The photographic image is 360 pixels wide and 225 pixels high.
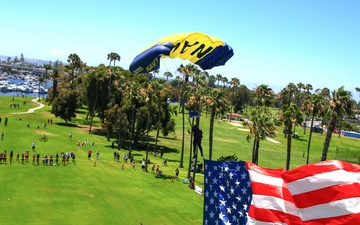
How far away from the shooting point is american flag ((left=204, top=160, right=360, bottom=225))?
1090cm

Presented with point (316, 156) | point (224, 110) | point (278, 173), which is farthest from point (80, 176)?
point (316, 156)

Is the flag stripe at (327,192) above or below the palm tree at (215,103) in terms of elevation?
below

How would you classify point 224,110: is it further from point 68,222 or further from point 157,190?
point 68,222

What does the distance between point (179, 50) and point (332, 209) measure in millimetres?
13536

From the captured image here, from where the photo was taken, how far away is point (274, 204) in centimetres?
1164

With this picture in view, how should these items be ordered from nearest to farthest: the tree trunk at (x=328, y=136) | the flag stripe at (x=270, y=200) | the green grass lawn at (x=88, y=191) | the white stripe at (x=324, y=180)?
the white stripe at (x=324, y=180), the flag stripe at (x=270, y=200), the green grass lawn at (x=88, y=191), the tree trunk at (x=328, y=136)

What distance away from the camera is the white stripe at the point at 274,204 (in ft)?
37.7

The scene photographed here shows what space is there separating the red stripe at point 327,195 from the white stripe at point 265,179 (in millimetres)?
668

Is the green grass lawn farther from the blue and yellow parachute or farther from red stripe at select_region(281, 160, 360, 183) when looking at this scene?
red stripe at select_region(281, 160, 360, 183)

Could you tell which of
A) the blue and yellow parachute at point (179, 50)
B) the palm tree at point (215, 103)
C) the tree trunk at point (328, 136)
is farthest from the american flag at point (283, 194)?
the palm tree at point (215, 103)

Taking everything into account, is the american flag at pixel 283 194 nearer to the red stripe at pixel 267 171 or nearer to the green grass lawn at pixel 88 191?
the red stripe at pixel 267 171

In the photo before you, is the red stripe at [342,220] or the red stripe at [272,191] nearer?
the red stripe at [342,220]

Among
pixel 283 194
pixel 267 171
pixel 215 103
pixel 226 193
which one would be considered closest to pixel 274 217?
pixel 283 194

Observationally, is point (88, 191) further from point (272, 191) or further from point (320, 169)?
point (320, 169)
